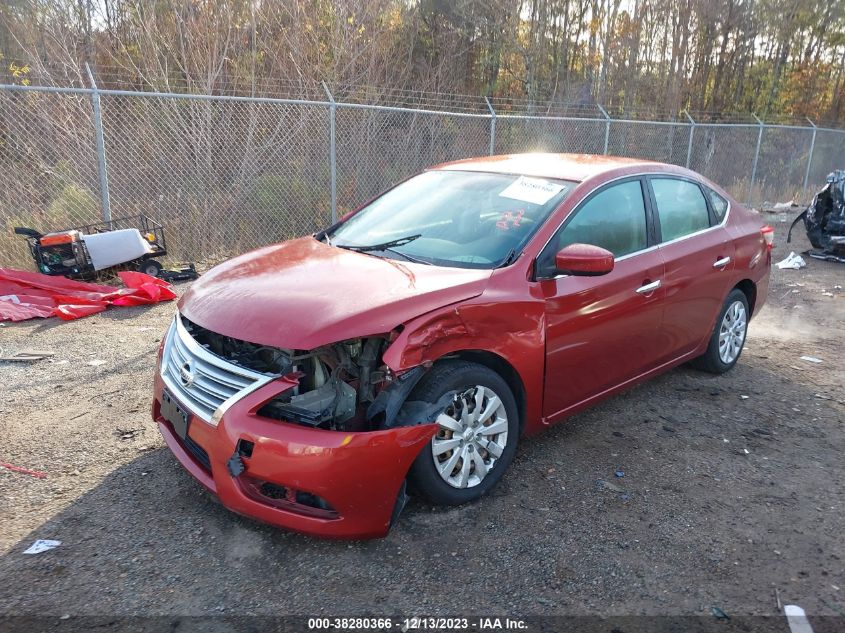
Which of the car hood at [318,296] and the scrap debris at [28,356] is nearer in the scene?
the car hood at [318,296]

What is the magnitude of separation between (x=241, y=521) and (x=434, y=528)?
892 mm

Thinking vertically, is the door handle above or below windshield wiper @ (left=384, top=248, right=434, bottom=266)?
below

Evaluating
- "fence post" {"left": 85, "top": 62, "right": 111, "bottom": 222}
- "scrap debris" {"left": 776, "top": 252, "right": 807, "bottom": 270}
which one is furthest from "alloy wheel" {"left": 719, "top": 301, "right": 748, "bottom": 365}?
"fence post" {"left": 85, "top": 62, "right": 111, "bottom": 222}

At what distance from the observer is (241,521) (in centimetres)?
297

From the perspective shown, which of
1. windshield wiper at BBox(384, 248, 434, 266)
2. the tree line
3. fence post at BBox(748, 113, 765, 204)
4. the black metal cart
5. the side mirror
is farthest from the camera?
fence post at BBox(748, 113, 765, 204)

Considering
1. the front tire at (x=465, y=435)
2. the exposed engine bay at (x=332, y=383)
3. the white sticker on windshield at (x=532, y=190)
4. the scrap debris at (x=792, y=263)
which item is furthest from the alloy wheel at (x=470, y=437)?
the scrap debris at (x=792, y=263)

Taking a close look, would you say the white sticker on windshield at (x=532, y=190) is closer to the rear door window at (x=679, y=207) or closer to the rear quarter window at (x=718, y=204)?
the rear door window at (x=679, y=207)

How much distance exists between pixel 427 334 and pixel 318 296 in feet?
1.73

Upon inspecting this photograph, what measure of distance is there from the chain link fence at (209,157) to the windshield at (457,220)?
14.6ft

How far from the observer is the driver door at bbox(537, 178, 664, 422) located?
3.43 meters

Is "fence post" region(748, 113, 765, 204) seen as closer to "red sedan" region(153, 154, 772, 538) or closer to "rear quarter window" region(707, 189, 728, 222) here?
"rear quarter window" region(707, 189, 728, 222)

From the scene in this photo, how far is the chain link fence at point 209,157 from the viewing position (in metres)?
8.01

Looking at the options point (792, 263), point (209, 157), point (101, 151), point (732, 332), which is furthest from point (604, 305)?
point (792, 263)

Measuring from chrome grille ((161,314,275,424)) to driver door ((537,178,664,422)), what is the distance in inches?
61.5
